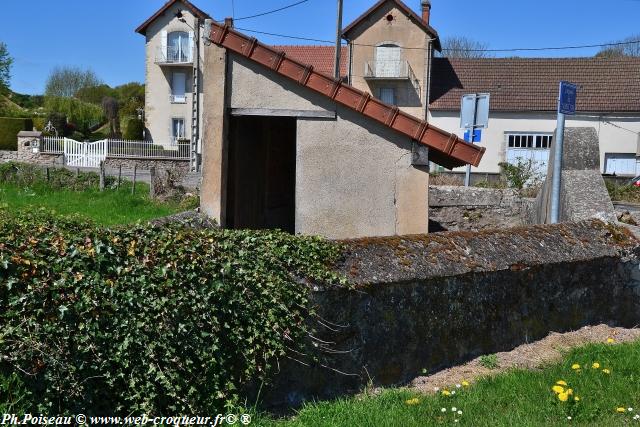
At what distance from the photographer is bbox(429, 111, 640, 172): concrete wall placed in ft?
124

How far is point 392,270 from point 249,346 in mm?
1269

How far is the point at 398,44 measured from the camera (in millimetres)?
40312

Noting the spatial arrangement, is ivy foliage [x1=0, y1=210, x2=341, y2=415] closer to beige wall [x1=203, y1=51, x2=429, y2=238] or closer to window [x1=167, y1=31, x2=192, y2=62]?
beige wall [x1=203, y1=51, x2=429, y2=238]

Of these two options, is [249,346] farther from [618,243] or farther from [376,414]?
[618,243]

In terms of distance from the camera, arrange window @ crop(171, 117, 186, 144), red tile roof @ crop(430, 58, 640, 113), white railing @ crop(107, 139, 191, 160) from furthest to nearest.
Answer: window @ crop(171, 117, 186, 144) < white railing @ crop(107, 139, 191, 160) < red tile roof @ crop(430, 58, 640, 113)

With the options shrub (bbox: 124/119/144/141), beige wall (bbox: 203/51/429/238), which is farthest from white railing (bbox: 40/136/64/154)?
beige wall (bbox: 203/51/429/238)

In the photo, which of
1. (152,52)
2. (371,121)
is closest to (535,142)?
(152,52)

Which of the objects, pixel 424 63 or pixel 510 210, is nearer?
pixel 510 210

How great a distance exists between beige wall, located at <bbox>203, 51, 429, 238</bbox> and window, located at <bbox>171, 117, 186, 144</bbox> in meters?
42.4

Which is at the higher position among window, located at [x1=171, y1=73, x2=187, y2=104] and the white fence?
window, located at [x1=171, y1=73, x2=187, y2=104]

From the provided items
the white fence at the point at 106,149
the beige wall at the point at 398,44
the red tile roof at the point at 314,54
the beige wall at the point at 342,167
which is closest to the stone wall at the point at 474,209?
the beige wall at the point at 342,167

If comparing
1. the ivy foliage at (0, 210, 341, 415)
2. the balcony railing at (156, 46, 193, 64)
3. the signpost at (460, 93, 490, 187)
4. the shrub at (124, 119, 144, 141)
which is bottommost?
the ivy foliage at (0, 210, 341, 415)

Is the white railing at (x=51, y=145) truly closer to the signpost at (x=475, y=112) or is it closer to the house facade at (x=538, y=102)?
the house facade at (x=538, y=102)

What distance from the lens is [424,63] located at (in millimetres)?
40438
